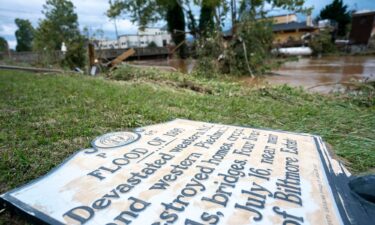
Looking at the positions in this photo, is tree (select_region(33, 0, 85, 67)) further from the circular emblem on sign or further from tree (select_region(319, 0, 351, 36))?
tree (select_region(319, 0, 351, 36))

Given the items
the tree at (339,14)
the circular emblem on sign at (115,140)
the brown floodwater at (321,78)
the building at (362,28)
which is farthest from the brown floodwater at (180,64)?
the tree at (339,14)

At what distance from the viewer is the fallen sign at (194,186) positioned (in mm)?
1076

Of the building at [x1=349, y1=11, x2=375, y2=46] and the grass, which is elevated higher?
the building at [x1=349, y1=11, x2=375, y2=46]

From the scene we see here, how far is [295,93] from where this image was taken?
4355 mm

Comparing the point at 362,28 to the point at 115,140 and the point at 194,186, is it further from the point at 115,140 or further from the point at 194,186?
the point at 194,186

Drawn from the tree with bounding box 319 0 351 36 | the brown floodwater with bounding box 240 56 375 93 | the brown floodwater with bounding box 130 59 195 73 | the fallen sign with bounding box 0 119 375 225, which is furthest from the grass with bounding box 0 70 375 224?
the tree with bounding box 319 0 351 36

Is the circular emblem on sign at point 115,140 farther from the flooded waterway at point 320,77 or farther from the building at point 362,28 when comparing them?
the building at point 362,28

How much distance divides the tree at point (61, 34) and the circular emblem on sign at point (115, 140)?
9.23 meters

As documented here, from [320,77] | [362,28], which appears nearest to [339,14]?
[362,28]

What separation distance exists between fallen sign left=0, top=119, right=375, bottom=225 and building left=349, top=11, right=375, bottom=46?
2328cm

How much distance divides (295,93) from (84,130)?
3.52 metres

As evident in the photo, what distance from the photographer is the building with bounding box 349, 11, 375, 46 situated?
2072cm

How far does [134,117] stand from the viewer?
2680mm

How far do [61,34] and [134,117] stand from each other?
Answer: 56.9 feet
